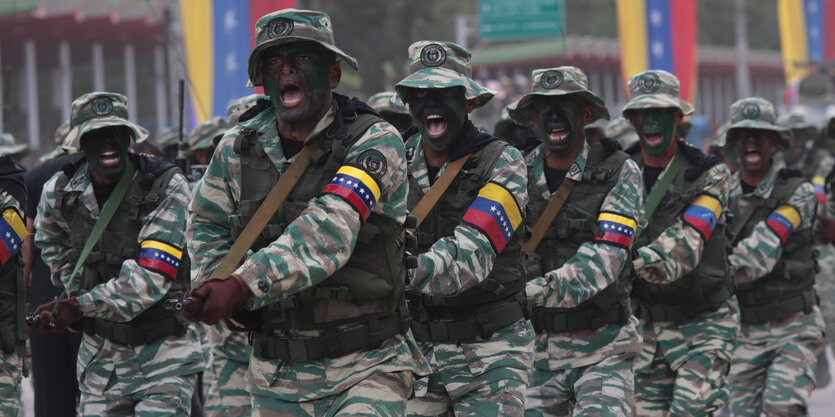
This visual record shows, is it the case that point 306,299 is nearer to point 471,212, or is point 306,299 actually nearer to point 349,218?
point 349,218

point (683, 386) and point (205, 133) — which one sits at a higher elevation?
point (205, 133)

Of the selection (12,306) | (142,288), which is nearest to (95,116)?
(142,288)

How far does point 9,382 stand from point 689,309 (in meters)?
4.15

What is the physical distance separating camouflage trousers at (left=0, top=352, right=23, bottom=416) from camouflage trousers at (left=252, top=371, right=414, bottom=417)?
84.6 inches

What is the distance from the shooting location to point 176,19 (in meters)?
17.6

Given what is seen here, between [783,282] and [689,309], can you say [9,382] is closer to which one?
[689,309]

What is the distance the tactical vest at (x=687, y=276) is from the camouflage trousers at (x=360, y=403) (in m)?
3.39

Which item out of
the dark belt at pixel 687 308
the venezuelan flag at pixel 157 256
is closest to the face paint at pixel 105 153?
the venezuelan flag at pixel 157 256

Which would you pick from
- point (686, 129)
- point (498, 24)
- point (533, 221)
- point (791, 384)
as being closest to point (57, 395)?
point (533, 221)

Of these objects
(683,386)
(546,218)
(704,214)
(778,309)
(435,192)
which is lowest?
(683,386)

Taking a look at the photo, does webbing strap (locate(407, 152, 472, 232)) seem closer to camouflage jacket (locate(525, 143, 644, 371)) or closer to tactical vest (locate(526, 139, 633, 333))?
camouflage jacket (locate(525, 143, 644, 371))

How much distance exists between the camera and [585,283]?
6941 millimetres

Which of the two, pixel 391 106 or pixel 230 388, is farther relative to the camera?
pixel 391 106

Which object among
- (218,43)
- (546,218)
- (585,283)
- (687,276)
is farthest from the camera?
(218,43)
